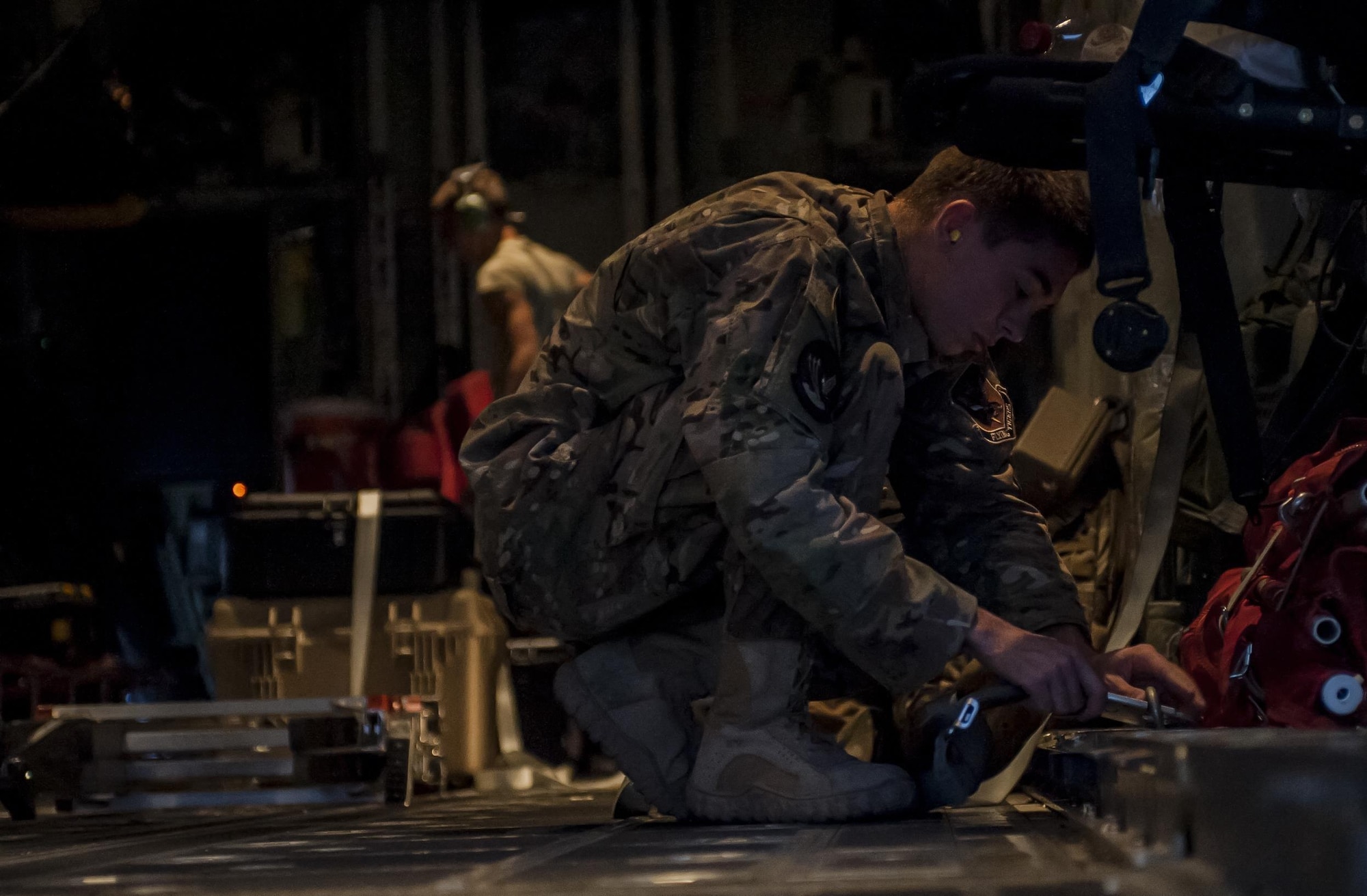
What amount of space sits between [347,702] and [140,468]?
3733 mm

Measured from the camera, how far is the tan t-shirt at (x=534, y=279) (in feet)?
12.9

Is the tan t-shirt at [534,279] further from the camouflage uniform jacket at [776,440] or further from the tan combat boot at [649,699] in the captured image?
the tan combat boot at [649,699]

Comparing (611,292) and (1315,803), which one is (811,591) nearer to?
(611,292)

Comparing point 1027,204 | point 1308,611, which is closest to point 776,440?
point 1027,204

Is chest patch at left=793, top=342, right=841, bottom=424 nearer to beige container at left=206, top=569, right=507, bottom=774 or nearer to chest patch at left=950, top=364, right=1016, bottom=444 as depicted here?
chest patch at left=950, top=364, right=1016, bottom=444

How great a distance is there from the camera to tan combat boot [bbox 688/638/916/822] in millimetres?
1432

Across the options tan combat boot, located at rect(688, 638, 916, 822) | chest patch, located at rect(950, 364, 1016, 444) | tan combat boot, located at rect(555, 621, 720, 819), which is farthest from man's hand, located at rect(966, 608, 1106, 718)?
chest patch, located at rect(950, 364, 1016, 444)

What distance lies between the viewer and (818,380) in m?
1.50

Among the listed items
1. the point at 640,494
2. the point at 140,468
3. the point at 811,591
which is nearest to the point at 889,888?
the point at 811,591

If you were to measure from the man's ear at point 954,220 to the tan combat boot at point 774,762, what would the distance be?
20.0 inches

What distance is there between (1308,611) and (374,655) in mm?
2128

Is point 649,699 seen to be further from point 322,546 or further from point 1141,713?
point 322,546

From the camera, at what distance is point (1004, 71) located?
1290mm

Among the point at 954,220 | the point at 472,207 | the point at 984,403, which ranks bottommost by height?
the point at 984,403
